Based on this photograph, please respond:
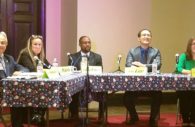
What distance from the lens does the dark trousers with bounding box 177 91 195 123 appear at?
15.6 ft

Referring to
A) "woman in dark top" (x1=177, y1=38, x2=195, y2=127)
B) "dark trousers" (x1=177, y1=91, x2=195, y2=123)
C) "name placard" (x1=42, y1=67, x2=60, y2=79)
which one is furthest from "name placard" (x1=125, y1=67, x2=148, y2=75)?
"name placard" (x1=42, y1=67, x2=60, y2=79)

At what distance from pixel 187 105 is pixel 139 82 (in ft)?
2.86

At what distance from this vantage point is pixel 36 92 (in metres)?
3.55

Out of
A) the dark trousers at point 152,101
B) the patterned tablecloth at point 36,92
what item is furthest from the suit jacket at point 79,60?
the patterned tablecloth at point 36,92

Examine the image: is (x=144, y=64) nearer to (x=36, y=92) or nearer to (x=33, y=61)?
(x=33, y=61)

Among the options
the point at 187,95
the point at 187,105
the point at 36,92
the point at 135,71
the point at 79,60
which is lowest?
the point at 187,105

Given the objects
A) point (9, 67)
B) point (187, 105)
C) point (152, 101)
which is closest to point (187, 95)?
point (187, 105)

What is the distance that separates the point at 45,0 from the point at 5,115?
7.95 feet

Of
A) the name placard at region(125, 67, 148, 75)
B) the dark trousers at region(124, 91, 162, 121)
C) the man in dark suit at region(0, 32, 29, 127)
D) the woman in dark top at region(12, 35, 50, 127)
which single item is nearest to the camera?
the man in dark suit at region(0, 32, 29, 127)

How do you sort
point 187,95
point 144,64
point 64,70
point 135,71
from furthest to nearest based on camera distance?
point 144,64
point 187,95
point 135,71
point 64,70

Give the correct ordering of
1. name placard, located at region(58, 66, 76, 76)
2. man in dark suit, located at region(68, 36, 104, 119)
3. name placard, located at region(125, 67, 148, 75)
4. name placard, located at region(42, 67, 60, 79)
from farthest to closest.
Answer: man in dark suit, located at region(68, 36, 104, 119) < name placard, located at region(125, 67, 148, 75) < name placard, located at region(58, 66, 76, 76) < name placard, located at region(42, 67, 60, 79)

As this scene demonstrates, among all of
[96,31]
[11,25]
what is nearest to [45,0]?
[11,25]

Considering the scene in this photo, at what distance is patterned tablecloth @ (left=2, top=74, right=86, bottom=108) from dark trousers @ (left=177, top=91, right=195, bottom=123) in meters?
1.88

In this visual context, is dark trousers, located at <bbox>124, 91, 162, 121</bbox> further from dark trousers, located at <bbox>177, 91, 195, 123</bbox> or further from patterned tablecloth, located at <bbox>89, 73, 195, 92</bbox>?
patterned tablecloth, located at <bbox>89, 73, 195, 92</bbox>
